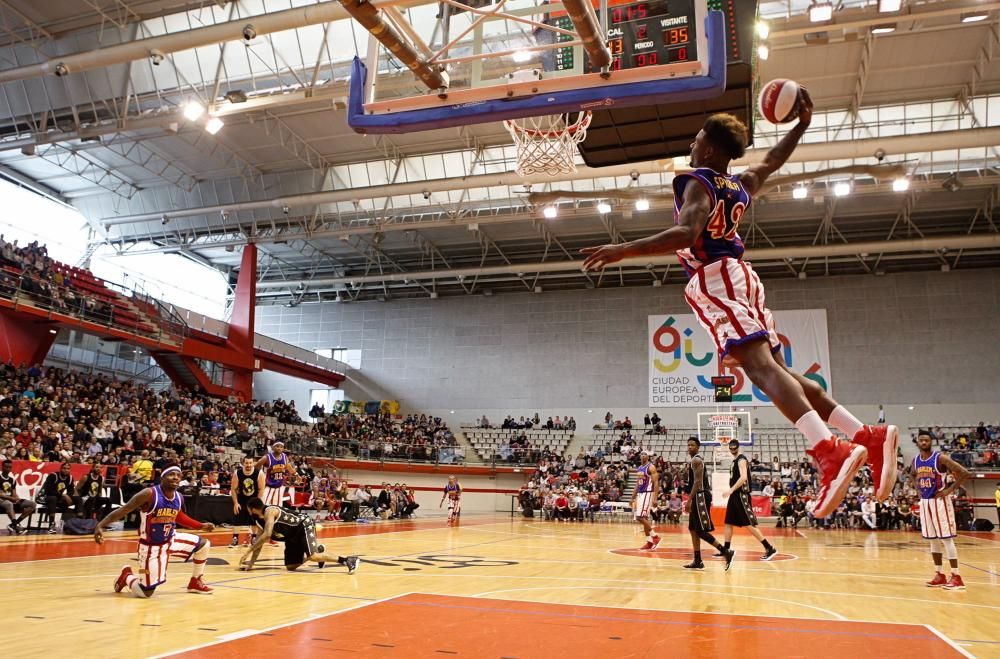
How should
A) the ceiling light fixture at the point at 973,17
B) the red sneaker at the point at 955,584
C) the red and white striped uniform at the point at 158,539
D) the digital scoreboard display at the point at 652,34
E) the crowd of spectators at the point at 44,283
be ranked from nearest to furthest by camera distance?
the digital scoreboard display at the point at 652,34 < the red and white striped uniform at the point at 158,539 < the red sneaker at the point at 955,584 < the ceiling light fixture at the point at 973,17 < the crowd of spectators at the point at 44,283

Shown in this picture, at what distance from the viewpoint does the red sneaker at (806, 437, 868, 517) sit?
2803 mm

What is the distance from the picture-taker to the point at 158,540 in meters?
6.89

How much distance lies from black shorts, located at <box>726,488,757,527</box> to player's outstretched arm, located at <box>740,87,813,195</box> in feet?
25.3

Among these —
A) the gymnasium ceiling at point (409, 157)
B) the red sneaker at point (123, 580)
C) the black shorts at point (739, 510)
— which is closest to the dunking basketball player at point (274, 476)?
the red sneaker at point (123, 580)

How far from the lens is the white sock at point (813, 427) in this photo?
290cm

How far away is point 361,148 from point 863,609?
68.1 feet

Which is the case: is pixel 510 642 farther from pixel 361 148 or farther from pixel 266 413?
pixel 266 413

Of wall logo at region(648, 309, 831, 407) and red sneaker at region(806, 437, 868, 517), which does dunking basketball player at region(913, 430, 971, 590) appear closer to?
red sneaker at region(806, 437, 868, 517)

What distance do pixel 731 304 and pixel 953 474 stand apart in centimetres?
721

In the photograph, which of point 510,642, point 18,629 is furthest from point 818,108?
point 18,629

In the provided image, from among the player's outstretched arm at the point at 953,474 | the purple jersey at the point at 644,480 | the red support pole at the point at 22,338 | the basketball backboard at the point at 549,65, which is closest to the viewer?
the basketball backboard at the point at 549,65

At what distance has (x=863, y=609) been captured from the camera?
658 centimetres

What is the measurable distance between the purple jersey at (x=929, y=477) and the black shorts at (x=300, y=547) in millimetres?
7451

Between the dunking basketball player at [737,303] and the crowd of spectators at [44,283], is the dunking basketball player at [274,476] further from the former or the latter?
the crowd of spectators at [44,283]
